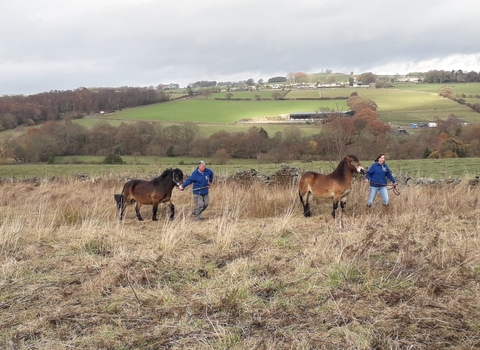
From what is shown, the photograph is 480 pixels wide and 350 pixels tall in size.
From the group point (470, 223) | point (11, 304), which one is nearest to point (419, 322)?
point (11, 304)

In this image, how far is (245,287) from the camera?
14.5 feet

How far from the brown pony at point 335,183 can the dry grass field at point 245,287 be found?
186cm

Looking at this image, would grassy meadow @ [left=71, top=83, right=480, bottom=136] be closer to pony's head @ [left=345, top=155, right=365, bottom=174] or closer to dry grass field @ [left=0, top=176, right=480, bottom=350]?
pony's head @ [left=345, top=155, right=365, bottom=174]

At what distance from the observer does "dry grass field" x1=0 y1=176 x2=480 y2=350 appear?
3426 mm

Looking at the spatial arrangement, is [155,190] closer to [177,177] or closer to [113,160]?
[177,177]

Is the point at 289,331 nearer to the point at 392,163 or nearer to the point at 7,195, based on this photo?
the point at 7,195

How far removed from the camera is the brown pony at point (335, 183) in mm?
9000

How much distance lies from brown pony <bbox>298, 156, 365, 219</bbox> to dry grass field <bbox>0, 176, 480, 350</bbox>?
186cm

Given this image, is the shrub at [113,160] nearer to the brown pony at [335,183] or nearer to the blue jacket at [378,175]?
the brown pony at [335,183]

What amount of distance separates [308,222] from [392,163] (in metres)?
21.8

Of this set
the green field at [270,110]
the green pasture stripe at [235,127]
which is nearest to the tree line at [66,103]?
the green field at [270,110]

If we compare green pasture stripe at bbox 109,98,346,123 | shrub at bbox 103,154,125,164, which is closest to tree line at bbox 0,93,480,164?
shrub at bbox 103,154,125,164

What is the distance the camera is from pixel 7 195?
15242 mm

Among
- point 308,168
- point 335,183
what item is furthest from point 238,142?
point 335,183
